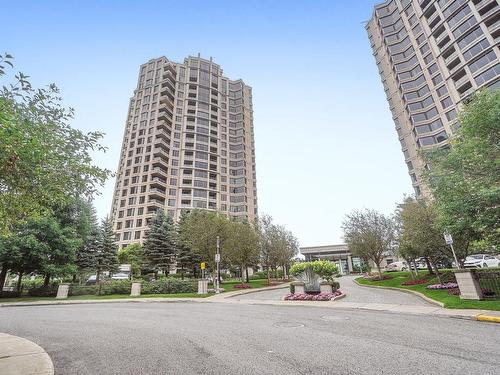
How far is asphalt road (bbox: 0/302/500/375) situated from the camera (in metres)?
5.12

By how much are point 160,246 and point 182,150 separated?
41.6m

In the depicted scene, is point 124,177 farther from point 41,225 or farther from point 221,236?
point 221,236

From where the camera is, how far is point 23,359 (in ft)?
20.3

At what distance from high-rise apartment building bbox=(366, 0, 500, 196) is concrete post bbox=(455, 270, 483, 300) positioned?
32330 mm

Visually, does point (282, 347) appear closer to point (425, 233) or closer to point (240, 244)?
point (425, 233)

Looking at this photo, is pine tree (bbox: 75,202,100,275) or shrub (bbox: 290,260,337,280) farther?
pine tree (bbox: 75,202,100,275)

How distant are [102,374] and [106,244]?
38.3 meters

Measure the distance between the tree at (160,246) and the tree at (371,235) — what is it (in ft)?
80.7

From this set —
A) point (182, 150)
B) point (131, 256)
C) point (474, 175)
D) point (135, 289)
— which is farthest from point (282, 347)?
point (182, 150)

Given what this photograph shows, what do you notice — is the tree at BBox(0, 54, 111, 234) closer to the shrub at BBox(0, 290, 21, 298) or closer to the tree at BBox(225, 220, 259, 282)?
the tree at BBox(225, 220, 259, 282)

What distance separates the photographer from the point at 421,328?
27.1ft

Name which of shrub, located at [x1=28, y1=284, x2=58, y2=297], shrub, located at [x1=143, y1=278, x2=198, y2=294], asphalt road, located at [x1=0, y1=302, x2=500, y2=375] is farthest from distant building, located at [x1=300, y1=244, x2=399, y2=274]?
asphalt road, located at [x1=0, y1=302, x2=500, y2=375]

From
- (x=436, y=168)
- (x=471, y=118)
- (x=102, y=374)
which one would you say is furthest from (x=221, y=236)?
(x=102, y=374)

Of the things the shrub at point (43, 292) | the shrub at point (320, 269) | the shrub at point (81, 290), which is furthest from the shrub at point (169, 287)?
the shrub at point (320, 269)
